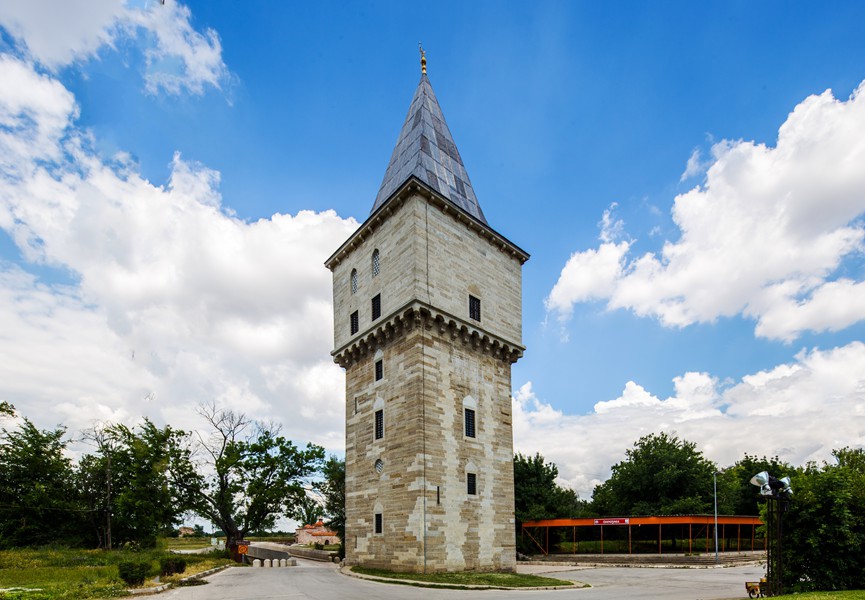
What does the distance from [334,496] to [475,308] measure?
2149 centimetres

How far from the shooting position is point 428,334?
912 inches

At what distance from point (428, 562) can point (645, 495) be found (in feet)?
114

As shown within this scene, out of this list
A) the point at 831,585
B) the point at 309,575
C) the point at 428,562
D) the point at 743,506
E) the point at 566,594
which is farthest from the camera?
the point at 743,506

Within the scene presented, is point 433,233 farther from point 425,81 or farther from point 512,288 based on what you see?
point 425,81

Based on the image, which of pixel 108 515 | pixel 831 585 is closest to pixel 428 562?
pixel 831 585

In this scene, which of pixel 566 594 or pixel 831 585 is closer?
pixel 831 585

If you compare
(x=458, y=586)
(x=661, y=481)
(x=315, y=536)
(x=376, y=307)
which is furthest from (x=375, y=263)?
(x=315, y=536)

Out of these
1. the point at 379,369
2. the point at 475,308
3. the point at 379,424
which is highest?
the point at 475,308

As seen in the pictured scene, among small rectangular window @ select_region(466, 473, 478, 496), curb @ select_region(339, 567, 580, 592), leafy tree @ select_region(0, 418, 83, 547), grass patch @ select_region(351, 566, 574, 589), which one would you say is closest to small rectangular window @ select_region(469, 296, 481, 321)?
small rectangular window @ select_region(466, 473, 478, 496)

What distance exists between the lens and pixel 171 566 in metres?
21.9

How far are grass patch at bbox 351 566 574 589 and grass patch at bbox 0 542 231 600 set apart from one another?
8552 millimetres

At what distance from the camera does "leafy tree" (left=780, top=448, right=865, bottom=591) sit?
44.3 ft

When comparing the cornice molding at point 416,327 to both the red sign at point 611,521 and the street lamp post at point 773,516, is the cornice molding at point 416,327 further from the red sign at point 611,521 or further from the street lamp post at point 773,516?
the red sign at point 611,521

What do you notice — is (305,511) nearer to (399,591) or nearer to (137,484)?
(137,484)
